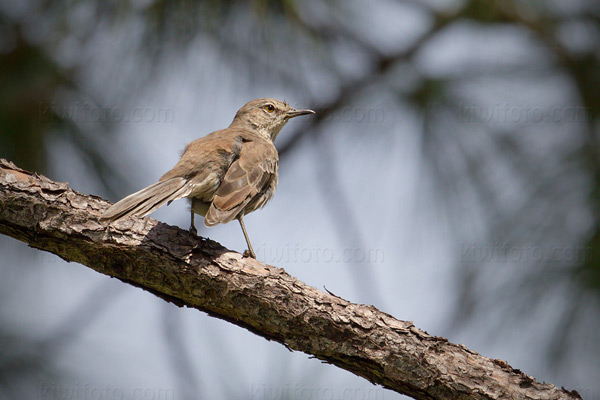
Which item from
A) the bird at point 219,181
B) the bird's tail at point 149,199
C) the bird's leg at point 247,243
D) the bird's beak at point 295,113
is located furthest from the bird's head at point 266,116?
the bird's tail at point 149,199

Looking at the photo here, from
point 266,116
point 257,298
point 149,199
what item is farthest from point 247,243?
point 266,116

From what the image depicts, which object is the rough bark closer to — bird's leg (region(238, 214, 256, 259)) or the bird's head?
bird's leg (region(238, 214, 256, 259))

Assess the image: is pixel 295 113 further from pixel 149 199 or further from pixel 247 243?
pixel 149 199

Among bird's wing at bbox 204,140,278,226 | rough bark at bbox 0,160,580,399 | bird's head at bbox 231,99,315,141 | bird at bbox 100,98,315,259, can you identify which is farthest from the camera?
bird's head at bbox 231,99,315,141

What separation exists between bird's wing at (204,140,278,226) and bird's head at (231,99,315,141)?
89 cm

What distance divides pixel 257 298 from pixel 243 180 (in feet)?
4.64

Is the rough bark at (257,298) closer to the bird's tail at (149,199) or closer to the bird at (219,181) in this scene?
the bird's tail at (149,199)

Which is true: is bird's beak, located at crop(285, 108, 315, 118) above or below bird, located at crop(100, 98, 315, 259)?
above

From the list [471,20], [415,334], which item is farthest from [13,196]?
[471,20]

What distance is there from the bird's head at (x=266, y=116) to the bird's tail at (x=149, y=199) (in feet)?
6.91

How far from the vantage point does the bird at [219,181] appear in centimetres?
409

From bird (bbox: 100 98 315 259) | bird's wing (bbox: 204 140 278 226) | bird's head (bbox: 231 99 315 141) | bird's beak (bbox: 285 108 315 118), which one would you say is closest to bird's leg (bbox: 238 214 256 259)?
bird (bbox: 100 98 315 259)

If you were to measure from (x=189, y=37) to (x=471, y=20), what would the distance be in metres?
2.26

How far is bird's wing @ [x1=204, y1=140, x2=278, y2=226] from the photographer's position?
4.34m
